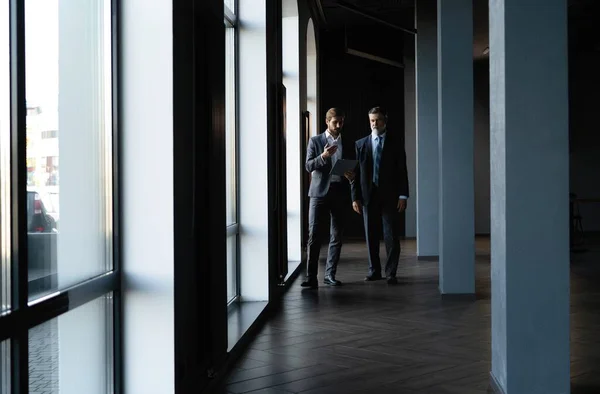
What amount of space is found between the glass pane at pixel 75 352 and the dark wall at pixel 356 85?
12.0 m

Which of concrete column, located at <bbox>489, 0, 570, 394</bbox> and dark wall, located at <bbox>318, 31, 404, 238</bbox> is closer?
concrete column, located at <bbox>489, 0, 570, 394</bbox>

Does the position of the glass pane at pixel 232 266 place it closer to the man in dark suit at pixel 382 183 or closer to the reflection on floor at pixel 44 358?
the man in dark suit at pixel 382 183

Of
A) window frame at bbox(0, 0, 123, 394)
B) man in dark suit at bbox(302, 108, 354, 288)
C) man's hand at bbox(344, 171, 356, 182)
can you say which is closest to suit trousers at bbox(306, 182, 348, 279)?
man in dark suit at bbox(302, 108, 354, 288)

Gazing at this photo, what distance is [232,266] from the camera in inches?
242

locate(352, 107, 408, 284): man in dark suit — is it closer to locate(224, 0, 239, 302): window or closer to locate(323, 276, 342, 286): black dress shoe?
locate(323, 276, 342, 286): black dress shoe

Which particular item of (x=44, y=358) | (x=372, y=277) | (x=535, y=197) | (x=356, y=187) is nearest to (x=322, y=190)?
(x=356, y=187)

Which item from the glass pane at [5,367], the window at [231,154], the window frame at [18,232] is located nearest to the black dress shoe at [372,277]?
the window at [231,154]

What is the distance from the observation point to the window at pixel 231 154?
5965mm

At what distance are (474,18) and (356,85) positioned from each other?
9.63 feet

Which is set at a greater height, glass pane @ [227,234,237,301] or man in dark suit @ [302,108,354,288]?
man in dark suit @ [302,108,354,288]

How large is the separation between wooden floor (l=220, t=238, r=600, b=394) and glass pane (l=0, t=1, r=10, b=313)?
6.29 ft

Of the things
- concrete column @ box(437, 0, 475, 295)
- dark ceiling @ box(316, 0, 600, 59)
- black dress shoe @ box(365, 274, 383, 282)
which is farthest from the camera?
dark ceiling @ box(316, 0, 600, 59)

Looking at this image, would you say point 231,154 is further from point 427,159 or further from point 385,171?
point 427,159

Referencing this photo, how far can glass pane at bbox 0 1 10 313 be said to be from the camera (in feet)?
6.89
